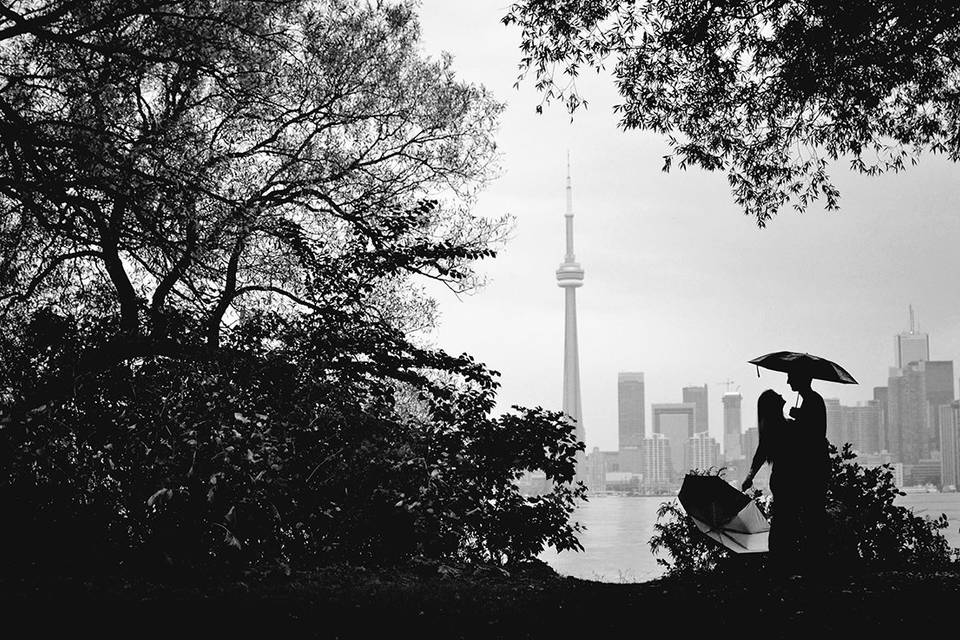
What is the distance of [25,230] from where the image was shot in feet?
39.8

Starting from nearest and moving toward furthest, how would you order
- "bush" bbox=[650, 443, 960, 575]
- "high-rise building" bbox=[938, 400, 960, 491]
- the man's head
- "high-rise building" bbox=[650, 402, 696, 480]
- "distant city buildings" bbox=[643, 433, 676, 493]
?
the man's head
"bush" bbox=[650, 443, 960, 575]
"high-rise building" bbox=[938, 400, 960, 491]
"distant city buildings" bbox=[643, 433, 676, 493]
"high-rise building" bbox=[650, 402, 696, 480]

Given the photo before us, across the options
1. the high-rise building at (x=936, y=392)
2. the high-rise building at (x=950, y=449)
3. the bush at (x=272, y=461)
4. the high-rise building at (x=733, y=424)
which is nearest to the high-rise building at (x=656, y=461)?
the high-rise building at (x=733, y=424)

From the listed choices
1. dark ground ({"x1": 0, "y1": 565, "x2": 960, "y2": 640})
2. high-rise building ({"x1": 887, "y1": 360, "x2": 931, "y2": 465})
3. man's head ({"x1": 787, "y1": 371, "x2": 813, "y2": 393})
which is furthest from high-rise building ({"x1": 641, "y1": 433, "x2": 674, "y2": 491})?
dark ground ({"x1": 0, "y1": 565, "x2": 960, "y2": 640})

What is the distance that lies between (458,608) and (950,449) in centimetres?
4036

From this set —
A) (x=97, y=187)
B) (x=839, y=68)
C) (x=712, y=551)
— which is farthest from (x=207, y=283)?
(x=839, y=68)

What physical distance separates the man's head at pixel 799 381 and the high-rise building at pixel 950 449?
29440 millimetres

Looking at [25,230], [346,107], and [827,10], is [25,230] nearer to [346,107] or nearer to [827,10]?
[346,107]

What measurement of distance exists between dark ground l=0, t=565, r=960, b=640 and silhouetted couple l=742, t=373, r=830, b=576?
71 cm

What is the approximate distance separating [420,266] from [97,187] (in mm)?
5292

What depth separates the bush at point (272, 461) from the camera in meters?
7.93

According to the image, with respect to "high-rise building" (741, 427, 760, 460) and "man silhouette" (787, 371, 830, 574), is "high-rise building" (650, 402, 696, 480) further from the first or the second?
"man silhouette" (787, 371, 830, 574)

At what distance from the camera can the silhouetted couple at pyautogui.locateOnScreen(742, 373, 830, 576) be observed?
866 centimetres

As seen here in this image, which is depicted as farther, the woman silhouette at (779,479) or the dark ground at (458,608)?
the woman silhouette at (779,479)

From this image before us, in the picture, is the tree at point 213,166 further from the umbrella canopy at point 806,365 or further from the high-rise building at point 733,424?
the high-rise building at point 733,424
